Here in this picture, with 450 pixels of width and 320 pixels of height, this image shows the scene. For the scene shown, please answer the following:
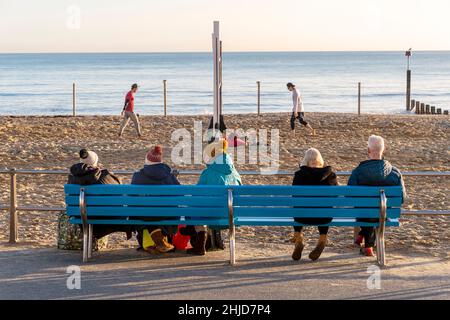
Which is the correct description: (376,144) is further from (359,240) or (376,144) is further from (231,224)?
(231,224)

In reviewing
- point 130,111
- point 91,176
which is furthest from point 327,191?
point 130,111

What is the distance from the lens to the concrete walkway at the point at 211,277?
7.37m

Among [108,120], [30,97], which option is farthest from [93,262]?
[30,97]

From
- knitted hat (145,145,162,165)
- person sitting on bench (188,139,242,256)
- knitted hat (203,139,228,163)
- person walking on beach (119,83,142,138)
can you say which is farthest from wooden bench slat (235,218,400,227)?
person walking on beach (119,83,142,138)

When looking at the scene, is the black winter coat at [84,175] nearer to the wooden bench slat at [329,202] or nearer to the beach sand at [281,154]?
the beach sand at [281,154]

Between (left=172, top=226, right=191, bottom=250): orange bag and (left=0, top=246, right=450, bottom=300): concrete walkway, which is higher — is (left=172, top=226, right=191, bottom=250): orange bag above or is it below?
above

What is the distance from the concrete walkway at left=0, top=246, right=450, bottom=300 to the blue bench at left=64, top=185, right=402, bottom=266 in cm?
31

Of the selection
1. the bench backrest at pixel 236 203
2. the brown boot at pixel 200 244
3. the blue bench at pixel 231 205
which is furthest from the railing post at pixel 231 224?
the brown boot at pixel 200 244

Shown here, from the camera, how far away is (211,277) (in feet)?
26.0

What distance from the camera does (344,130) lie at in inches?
948

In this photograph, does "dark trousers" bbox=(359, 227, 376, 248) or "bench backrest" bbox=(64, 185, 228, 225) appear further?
"dark trousers" bbox=(359, 227, 376, 248)

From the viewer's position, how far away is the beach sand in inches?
410

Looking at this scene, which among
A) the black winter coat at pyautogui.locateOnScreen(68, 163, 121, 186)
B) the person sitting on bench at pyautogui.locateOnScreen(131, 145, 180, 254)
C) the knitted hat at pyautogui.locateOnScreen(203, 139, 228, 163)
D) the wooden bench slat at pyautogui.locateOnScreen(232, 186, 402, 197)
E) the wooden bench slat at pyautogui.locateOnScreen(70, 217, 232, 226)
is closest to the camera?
the wooden bench slat at pyautogui.locateOnScreen(232, 186, 402, 197)

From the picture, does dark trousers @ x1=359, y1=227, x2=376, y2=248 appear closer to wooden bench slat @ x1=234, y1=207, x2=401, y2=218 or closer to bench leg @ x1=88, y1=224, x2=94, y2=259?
wooden bench slat @ x1=234, y1=207, x2=401, y2=218
